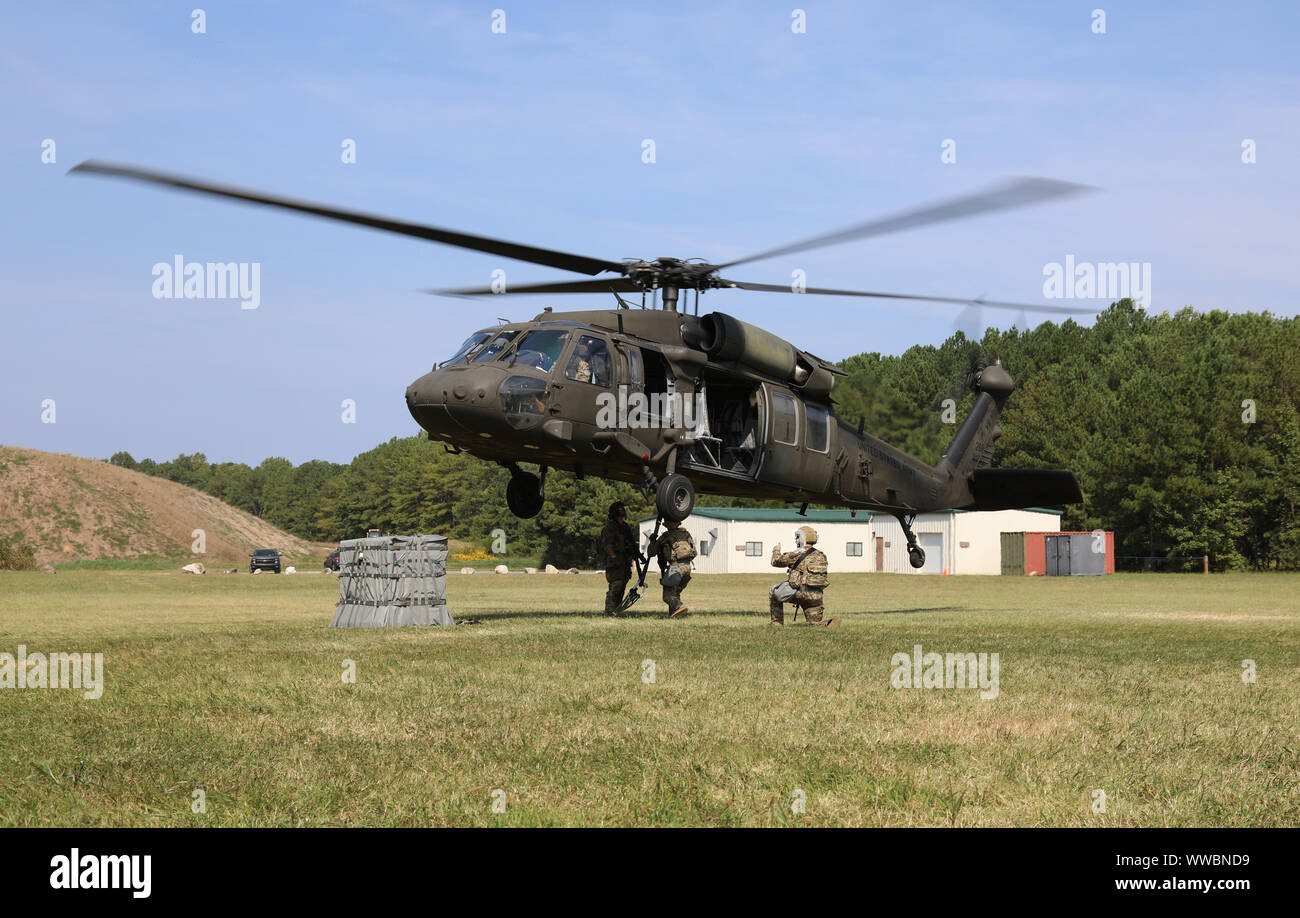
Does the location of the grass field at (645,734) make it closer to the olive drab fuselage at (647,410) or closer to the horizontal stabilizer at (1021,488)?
the olive drab fuselage at (647,410)

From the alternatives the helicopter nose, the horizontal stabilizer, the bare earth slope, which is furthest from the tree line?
the helicopter nose

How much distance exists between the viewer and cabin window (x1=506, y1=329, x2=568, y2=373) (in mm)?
18609

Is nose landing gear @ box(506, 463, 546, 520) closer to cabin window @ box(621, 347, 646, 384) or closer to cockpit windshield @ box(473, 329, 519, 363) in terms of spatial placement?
cabin window @ box(621, 347, 646, 384)

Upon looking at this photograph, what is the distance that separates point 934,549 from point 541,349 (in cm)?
5983

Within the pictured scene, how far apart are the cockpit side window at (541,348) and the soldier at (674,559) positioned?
157 inches

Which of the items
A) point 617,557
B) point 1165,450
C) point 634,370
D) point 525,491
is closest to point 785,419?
point 634,370

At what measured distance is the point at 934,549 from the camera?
7494 centimetres

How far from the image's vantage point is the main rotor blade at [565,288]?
20.2m

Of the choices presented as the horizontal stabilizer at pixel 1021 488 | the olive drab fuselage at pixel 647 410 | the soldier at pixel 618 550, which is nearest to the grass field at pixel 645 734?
the olive drab fuselage at pixel 647 410

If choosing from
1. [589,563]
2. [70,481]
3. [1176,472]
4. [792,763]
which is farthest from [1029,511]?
[70,481]

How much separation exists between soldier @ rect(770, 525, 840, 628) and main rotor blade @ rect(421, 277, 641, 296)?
16.8 ft
